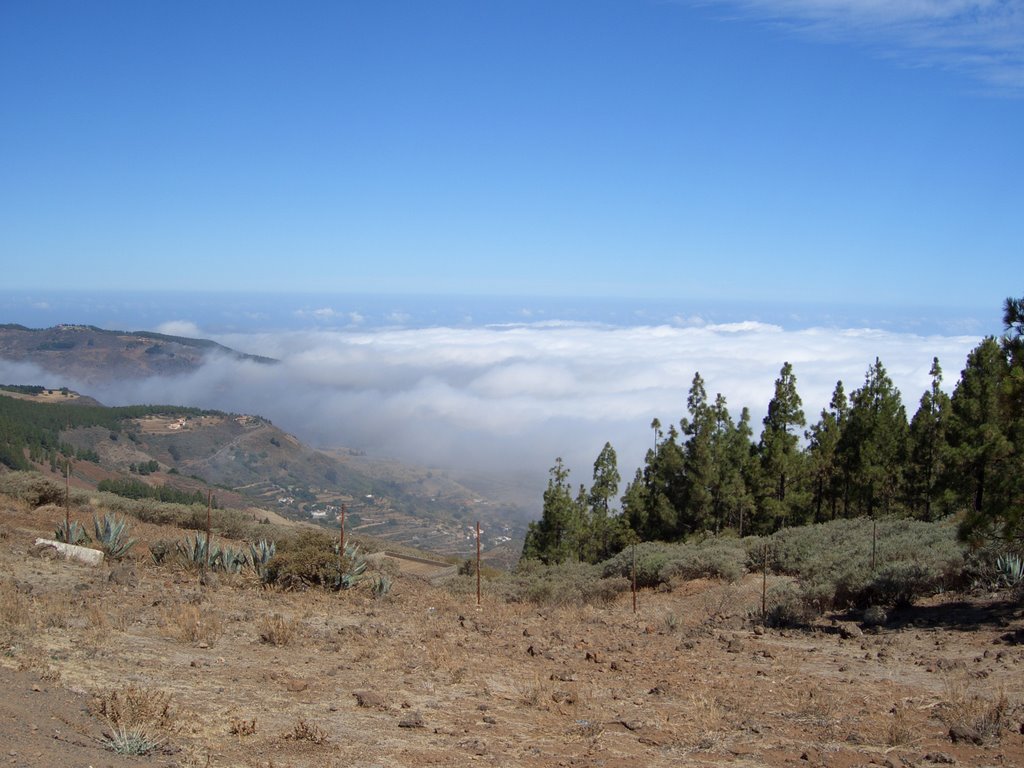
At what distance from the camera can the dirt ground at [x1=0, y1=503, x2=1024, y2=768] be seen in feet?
21.5

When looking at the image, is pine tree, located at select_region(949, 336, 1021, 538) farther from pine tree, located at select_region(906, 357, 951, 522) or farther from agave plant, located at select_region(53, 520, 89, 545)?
agave plant, located at select_region(53, 520, 89, 545)

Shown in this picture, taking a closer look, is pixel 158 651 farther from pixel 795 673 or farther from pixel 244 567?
pixel 795 673

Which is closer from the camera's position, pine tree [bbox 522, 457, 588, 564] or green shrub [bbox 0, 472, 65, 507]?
green shrub [bbox 0, 472, 65, 507]

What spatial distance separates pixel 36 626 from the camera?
9.17 m

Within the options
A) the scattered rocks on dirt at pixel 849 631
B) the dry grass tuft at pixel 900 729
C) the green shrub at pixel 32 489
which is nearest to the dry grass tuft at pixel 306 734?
the dry grass tuft at pixel 900 729

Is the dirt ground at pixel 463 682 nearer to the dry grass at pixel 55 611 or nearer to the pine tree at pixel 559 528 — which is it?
the dry grass at pixel 55 611

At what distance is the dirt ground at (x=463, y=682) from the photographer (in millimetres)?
6543

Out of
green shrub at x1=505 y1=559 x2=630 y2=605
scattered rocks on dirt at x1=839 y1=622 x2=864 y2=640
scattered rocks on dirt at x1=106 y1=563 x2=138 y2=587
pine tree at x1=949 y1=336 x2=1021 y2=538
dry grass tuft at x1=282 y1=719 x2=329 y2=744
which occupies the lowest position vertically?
green shrub at x1=505 y1=559 x2=630 y2=605

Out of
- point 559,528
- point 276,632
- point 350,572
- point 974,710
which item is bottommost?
point 559,528

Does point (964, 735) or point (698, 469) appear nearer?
point (964, 735)

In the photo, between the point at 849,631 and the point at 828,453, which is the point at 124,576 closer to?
the point at 849,631

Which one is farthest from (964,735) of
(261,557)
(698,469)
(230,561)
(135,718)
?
(698,469)

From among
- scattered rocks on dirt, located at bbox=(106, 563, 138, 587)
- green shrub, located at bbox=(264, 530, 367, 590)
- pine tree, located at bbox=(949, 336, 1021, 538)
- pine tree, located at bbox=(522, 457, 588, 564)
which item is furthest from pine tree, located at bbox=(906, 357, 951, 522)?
scattered rocks on dirt, located at bbox=(106, 563, 138, 587)

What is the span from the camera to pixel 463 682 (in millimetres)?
8867
